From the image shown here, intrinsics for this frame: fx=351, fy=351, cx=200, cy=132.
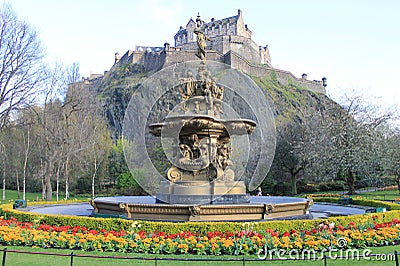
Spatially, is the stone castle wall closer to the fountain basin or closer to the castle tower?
the castle tower

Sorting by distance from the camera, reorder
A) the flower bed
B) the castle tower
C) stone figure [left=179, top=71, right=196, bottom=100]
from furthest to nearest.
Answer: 1. the castle tower
2. stone figure [left=179, top=71, right=196, bottom=100]
3. the flower bed

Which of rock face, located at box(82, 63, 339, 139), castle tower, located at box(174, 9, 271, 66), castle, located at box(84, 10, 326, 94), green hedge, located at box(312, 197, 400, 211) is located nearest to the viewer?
green hedge, located at box(312, 197, 400, 211)

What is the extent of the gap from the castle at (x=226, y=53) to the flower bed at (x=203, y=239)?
71.5 m

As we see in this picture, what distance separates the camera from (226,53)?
82.9 meters

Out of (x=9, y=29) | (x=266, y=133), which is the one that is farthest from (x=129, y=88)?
(x=9, y=29)

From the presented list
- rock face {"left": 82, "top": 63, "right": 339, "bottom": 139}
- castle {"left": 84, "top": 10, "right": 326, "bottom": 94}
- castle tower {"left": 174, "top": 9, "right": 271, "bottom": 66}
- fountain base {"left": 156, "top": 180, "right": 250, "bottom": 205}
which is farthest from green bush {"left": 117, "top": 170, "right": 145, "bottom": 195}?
castle tower {"left": 174, "top": 9, "right": 271, "bottom": 66}

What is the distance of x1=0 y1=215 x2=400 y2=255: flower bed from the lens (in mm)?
8641

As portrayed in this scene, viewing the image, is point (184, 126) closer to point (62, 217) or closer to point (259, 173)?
point (62, 217)

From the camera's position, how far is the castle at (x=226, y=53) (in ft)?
271

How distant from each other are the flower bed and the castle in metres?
71.5

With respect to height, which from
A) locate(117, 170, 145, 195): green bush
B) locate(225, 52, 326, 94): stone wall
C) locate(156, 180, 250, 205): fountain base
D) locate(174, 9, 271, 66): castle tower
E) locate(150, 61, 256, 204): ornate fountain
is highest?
locate(174, 9, 271, 66): castle tower

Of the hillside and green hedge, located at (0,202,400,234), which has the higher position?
the hillside

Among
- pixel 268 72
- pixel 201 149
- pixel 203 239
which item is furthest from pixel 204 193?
pixel 268 72

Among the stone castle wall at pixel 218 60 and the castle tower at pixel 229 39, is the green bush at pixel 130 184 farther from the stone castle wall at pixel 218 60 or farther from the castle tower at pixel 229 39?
the castle tower at pixel 229 39
